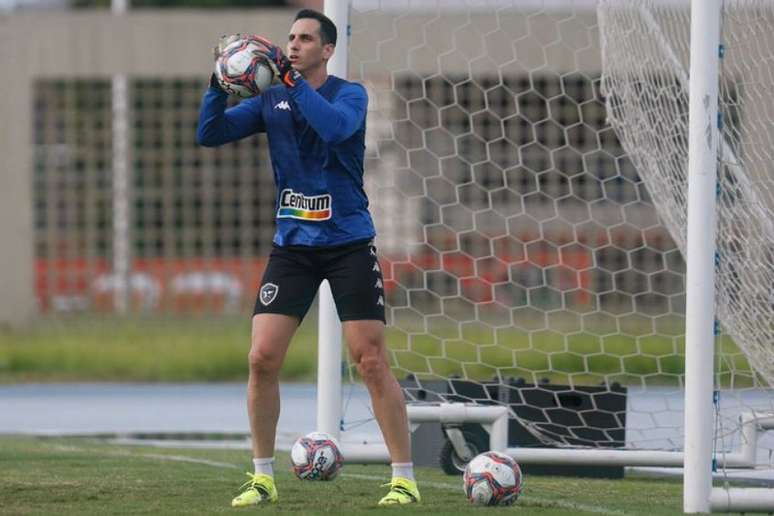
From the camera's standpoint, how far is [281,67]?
20.4 ft

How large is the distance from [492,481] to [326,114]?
1629 mm

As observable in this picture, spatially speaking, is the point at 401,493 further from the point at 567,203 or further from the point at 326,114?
the point at 567,203

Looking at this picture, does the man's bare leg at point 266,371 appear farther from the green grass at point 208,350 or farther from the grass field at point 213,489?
the green grass at point 208,350

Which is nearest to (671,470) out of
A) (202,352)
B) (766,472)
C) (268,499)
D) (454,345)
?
(766,472)

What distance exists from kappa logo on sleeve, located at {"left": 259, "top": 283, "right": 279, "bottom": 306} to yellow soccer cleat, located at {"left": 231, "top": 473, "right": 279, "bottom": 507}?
720mm

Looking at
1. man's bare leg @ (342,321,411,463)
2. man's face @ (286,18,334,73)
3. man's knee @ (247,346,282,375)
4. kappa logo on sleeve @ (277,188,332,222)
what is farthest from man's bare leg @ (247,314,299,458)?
man's face @ (286,18,334,73)

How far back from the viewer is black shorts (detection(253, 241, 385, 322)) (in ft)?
21.4

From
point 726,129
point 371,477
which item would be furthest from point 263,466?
point 726,129

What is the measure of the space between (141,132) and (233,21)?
1.68 metres

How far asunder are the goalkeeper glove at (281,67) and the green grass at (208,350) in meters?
7.33

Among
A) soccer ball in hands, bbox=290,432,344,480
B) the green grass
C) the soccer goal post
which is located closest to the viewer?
soccer ball in hands, bbox=290,432,344,480

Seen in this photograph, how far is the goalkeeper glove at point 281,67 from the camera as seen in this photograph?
620 cm

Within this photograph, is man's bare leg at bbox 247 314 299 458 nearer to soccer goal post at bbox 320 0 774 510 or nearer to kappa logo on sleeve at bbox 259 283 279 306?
kappa logo on sleeve at bbox 259 283 279 306

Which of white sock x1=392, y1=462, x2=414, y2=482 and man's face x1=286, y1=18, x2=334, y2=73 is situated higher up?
man's face x1=286, y1=18, x2=334, y2=73
